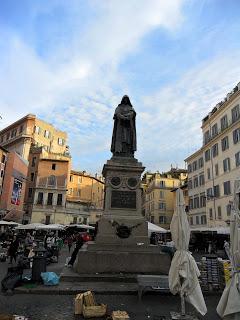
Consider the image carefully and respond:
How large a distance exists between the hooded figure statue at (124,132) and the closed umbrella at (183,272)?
647cm

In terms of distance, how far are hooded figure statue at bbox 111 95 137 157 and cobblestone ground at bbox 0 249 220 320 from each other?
644 cm

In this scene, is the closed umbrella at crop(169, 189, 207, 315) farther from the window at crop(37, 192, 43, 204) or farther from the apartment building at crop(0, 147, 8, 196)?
the window at crop(37, 192, 43, 204)

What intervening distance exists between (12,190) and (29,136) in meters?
15.2

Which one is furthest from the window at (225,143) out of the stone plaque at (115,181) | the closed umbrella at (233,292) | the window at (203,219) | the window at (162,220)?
the closed umbrella at (233,292)

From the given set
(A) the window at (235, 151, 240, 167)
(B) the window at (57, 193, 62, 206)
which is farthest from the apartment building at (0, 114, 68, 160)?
(A) the window at (235, 151, 240, 167)

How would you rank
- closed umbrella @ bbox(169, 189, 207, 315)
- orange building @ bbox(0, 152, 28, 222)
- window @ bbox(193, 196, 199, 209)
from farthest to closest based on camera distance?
window @ bbox(193, 196, 199, 209), orange building @ bbox(0, 152, 28, 222), closed umbrella @ bbox(169, 189, 207, 315)

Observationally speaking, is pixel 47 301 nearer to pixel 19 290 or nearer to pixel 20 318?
pixel 19 290

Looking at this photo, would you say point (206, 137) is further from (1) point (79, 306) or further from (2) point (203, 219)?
(1) point (79, 306)

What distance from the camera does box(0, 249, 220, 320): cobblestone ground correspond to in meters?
6.61

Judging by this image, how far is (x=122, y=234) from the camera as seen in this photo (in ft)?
35.2

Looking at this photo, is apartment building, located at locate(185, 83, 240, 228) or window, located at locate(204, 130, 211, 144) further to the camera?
window, located at locate(204, 130, 211, 144)

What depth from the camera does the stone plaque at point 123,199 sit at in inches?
454

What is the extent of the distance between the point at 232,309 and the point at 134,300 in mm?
3469

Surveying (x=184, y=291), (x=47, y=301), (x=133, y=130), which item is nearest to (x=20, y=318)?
(x=47, y=301)
